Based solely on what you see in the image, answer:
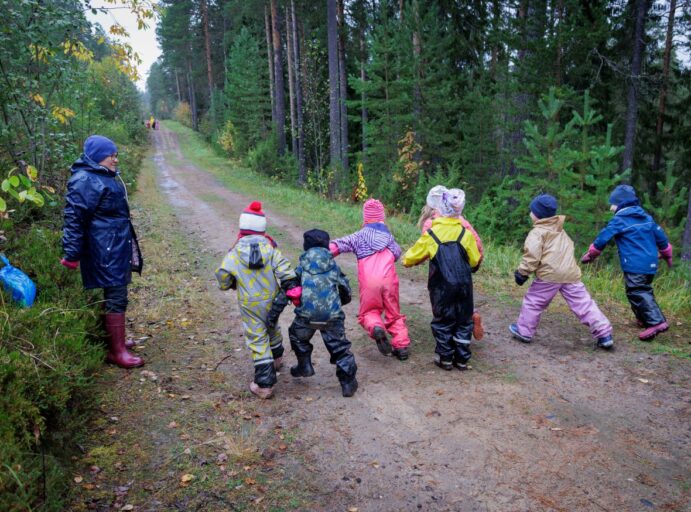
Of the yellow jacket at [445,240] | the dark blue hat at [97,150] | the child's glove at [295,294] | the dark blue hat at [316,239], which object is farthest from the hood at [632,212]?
the dark blue hat at [97,150]

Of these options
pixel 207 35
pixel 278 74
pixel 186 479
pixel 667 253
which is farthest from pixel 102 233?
pixel 207 35

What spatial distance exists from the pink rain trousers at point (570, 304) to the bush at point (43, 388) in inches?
188

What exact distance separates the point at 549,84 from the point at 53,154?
1187 centimetres

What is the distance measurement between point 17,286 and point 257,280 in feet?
8.40

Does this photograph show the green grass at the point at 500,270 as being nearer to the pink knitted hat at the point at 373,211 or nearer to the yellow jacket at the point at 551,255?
the yellow jacket at the point at 551,255

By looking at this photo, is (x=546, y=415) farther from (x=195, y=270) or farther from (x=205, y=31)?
(x=205, y=31)

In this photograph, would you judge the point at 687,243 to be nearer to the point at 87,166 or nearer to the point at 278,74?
the point at 87,166

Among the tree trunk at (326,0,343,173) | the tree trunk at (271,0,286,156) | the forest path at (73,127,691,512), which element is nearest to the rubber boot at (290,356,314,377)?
the forest path at (73,127,691,512)

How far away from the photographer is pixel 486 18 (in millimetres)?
18594

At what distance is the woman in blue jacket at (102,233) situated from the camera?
4.47m

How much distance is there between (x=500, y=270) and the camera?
328 inches

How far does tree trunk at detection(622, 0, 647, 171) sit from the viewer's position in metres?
15.8

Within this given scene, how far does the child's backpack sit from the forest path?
0.98 m

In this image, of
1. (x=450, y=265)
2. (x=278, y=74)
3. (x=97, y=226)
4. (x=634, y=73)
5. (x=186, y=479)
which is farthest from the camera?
(x=278, y=74)
